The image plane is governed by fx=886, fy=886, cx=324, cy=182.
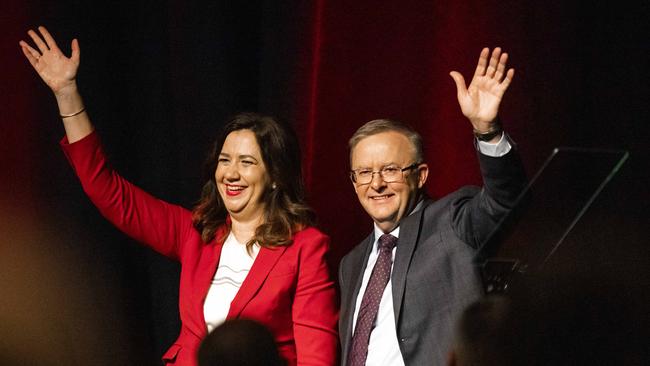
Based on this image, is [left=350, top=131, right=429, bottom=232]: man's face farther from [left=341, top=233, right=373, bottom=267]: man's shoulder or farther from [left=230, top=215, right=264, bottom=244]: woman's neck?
[left=230, top=215, right=264, bottom=244]: woman's neck

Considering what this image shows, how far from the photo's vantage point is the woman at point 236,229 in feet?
7.77

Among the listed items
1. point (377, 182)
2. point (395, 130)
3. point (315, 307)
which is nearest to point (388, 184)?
point (377, 182)

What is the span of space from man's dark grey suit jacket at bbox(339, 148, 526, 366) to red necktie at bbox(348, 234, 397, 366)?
4cm

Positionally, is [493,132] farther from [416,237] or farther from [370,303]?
[370,303]

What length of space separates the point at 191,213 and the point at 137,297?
0.61 m

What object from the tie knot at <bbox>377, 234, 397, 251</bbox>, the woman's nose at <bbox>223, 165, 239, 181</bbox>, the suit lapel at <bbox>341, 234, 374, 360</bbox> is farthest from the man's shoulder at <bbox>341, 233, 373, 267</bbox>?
the woman's nose at <bbox>223, 165, 239, 181</bbox>

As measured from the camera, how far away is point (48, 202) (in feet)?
9.71

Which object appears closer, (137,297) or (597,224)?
(597,224)

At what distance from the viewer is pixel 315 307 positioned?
7.82 ft

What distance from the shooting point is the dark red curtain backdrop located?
8.77 ft

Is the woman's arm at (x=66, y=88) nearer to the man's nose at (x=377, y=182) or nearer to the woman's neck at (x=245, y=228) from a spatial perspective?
the woman's neck at (x=245, y=228)

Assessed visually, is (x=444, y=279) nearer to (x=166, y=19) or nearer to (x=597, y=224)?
(x=597, y=224)

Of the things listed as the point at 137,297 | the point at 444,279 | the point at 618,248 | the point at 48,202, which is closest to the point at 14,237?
the point at 48,202

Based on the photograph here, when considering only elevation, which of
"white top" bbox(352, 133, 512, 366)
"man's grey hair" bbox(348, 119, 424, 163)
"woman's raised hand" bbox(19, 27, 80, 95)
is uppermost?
"woman's raised hand" bbox(19, 27, 80, 95)
